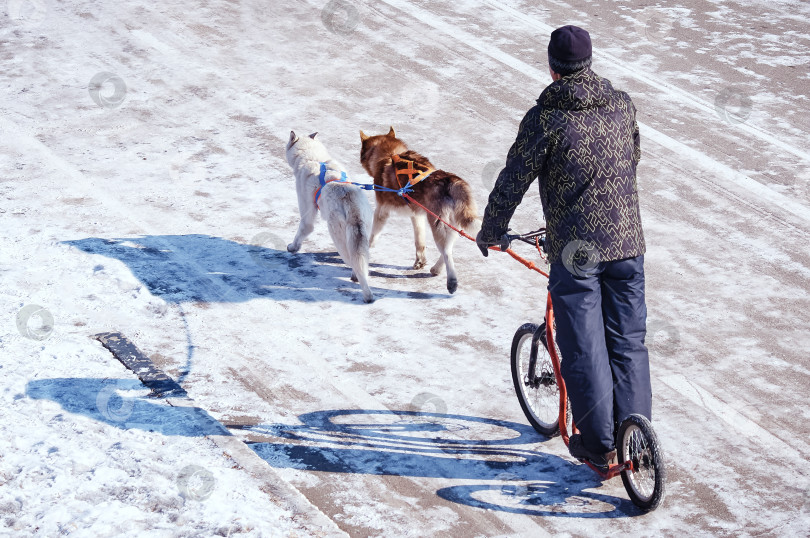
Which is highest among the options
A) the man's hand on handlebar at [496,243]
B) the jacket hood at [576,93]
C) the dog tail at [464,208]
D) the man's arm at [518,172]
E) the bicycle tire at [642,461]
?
the jacket hood at [576,93]

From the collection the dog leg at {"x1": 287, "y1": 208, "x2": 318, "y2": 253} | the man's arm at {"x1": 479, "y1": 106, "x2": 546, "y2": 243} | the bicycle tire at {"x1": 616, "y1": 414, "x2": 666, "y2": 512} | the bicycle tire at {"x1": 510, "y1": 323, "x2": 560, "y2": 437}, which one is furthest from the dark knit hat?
the dog leg at {"x1": 287, "y1": 208, "x2": 318, "y2": 253}

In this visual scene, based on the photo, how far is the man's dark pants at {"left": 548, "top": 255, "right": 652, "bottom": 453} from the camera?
15.6 ft

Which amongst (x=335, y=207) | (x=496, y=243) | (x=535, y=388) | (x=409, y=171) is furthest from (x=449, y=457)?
(x=409, y=171)

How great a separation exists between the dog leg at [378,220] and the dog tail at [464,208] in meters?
0.92

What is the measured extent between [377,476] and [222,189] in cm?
443

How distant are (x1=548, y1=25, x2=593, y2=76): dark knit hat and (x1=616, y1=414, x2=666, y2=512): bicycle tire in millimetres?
1822

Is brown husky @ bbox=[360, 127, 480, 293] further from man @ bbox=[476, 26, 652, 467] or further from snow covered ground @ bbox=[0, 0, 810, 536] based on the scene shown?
man @ bbox=[476, 26, 652, 467]

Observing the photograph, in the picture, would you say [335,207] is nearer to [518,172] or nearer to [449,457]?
[449,457]

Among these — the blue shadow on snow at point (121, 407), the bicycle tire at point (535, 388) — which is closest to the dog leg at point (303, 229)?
the blue shadow on snow at point (121, 407)

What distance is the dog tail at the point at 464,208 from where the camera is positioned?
699cm

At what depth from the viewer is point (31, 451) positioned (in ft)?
17.0

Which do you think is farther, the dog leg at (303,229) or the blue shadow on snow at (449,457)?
the dog leg at (303,229)

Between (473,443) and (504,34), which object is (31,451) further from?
(504,34)

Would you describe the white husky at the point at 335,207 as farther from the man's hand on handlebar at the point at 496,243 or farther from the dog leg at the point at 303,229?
the man's hand on handlebar at the point at 496,243
